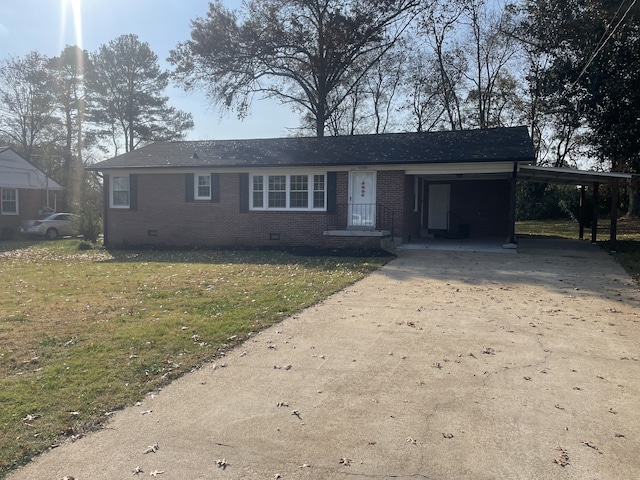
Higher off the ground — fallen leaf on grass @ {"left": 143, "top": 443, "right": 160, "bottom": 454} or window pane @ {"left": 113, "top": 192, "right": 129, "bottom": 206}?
window pane @ {"left": 113, "top": 192, "right": 129, "bottom": 206}

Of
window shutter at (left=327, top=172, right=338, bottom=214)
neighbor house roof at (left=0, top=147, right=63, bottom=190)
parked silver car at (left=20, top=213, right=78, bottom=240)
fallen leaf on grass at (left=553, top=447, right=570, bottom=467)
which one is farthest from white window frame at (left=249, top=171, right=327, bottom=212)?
neighbor house roof at (left=0, top=147, right=63, bottom=190)

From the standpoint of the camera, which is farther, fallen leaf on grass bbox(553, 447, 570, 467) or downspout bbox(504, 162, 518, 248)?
downspout bbox(504, 162, 518, 248)

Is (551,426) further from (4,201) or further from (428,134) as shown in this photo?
(4,201)

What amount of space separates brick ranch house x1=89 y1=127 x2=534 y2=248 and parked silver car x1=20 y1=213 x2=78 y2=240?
313 inches

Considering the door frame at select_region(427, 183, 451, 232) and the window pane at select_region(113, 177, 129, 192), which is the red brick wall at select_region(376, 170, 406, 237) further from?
the window pane at select_region(113, 177, 129, 192)

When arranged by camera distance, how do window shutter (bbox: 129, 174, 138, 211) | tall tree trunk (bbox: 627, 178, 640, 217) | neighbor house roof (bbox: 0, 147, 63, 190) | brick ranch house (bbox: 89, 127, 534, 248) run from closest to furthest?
1. brick ranch house (bbox: 89, 127, 534, 248)
2. window shutter (bbox: 129, 174, 138, 211)
3. neighbor house roof (bbox: 0, 147, 63, 190)
4. tall tree trunk (bbox: 627, 178, 640, 217)

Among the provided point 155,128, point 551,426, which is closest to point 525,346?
point 551,426

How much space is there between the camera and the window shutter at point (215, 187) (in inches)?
733

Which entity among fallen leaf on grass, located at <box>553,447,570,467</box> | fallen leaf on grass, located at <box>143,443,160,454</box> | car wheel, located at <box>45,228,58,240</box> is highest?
car wheel, located at <box>45,228,58,240</box>

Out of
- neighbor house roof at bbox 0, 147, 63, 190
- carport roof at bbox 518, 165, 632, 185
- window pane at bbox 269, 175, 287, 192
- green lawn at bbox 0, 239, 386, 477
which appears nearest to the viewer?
green lawn at bbox 0, 239, 386, 477

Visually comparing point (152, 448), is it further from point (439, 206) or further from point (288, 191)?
point (439, 206)

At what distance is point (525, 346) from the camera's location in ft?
18.7

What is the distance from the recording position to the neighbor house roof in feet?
91.2

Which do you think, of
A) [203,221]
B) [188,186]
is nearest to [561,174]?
[203,221]
